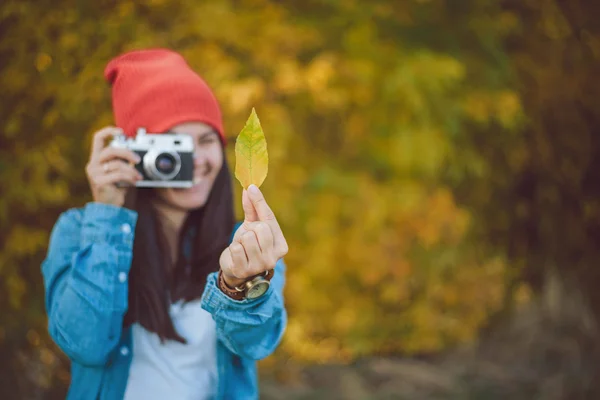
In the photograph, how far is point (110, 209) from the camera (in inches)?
48.9

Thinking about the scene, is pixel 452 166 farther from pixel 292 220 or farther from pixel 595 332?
pixel 595 332

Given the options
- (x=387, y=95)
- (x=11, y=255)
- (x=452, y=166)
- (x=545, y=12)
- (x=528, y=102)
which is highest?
(x=545, y=12)

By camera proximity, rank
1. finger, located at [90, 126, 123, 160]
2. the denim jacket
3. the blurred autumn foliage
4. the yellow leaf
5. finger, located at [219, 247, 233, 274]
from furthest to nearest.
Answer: the blurred autumn foliage, finger, located at [90, 126, 123, 160], the denim jacket, finger, located at [219, 247, 233, 274], the yellow leaf

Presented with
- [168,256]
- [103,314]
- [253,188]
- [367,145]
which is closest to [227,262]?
[253,188]

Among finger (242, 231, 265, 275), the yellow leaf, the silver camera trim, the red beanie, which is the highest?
the red beanie

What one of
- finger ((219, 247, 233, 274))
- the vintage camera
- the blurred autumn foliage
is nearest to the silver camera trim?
the vintage camera

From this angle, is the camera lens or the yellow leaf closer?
the yellow leaf

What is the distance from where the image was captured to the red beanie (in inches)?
53.2

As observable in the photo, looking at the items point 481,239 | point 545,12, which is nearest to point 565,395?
point 481,239

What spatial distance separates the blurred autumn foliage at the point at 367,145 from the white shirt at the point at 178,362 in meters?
0.93

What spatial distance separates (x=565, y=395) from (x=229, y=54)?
2.50 meters

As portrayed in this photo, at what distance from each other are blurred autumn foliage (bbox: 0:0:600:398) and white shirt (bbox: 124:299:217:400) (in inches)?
36.8

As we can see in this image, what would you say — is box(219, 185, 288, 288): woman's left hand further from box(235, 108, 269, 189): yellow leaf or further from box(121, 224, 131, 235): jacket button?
box(121, 224, 131, 235): jacket button

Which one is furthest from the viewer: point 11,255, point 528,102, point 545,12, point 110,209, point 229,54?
point 528,102
